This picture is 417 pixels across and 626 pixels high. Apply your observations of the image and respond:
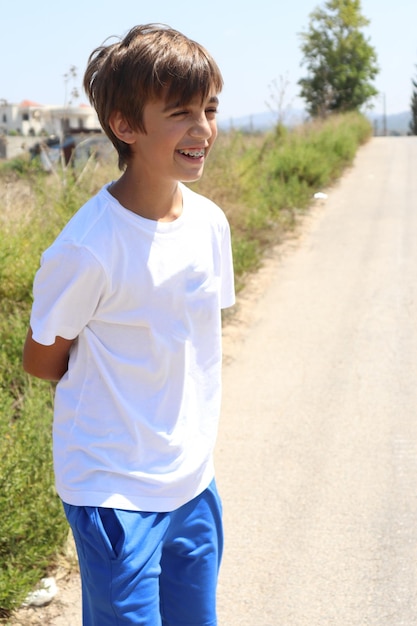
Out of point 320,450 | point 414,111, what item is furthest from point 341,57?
point 320,450

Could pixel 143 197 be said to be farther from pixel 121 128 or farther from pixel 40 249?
pixel 40 249

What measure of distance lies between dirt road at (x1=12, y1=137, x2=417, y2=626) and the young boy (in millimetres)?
1551

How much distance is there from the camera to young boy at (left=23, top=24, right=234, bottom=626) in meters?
1.71

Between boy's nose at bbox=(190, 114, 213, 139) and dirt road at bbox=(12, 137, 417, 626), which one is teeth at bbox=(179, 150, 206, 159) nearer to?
boy's nose at bbox=(190, 114, 213, 139)

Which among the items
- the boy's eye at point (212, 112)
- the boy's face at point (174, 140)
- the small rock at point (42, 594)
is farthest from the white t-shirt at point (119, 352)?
the small rock at point (42, 594)

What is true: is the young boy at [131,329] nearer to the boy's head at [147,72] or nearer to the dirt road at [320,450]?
the boy's head at [147,72]

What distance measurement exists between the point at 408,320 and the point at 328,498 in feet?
10.9

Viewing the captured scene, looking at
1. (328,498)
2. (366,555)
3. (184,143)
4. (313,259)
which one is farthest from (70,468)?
(313,259)

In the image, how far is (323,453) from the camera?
15.2 ft

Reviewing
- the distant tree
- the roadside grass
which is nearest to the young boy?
the roadside grass

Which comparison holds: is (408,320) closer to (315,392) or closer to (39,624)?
(315,392)

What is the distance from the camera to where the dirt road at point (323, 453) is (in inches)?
130

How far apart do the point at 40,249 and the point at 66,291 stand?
13.6ft

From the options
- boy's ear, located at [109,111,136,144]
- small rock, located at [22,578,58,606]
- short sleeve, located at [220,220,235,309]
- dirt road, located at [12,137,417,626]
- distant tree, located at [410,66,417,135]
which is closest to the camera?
boy's ear, located at [109,111,136,144]
